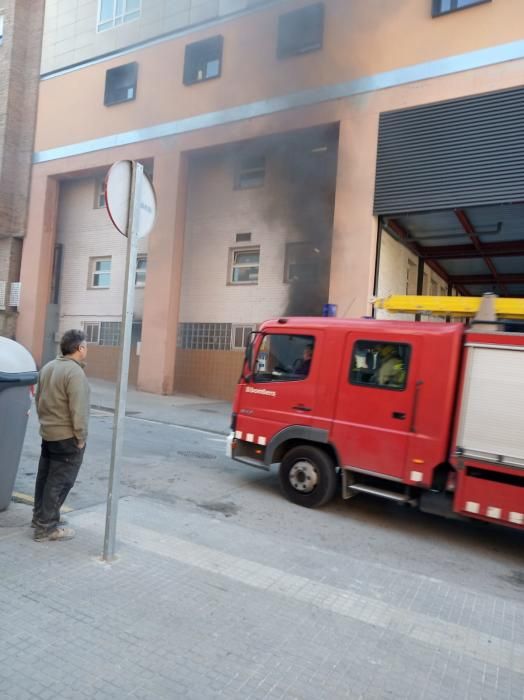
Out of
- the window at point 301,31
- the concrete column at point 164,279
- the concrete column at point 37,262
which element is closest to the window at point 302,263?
the concrete column at point 164,279

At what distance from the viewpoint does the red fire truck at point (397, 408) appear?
170 inches

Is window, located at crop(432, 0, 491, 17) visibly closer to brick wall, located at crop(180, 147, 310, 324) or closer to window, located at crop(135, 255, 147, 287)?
brick wall, located at crop(180, 147, 310, 324)

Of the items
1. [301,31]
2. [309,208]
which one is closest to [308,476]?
[309,208]

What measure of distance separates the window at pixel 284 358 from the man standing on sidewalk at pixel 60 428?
2.34 metres

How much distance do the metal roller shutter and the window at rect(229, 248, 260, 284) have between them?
4671 mm

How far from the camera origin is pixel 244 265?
49.9 feet

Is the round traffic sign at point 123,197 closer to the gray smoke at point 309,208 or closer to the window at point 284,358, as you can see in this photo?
the window at point 284,358

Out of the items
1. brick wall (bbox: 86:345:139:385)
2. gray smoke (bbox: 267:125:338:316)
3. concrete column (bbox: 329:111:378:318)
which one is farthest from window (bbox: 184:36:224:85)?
brick wall (bbox: 86:345:139:385)

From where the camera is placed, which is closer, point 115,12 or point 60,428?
point 60,428

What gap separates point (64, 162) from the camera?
691 inches

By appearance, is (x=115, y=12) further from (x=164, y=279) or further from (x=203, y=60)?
(x=164, y=279)

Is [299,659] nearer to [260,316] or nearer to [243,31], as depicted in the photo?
[260,316]

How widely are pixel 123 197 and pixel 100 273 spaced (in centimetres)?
1538

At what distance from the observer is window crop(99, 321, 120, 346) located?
17250mm
